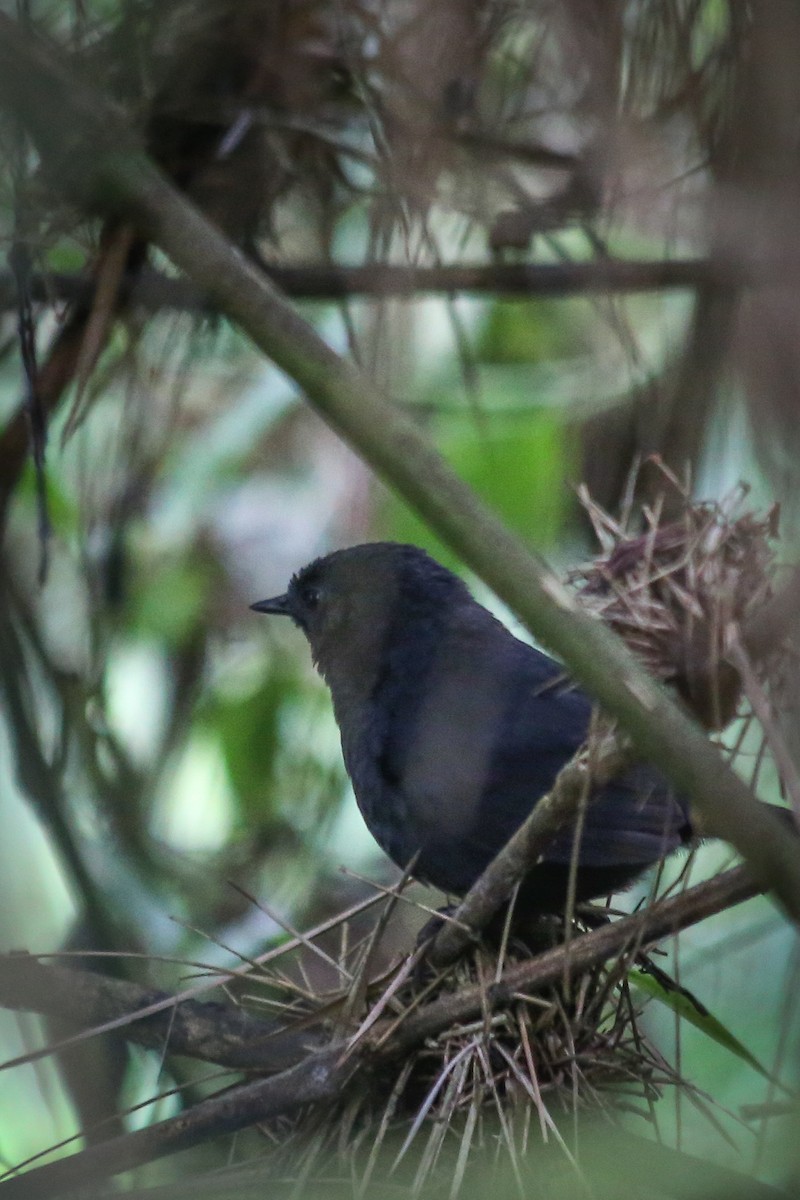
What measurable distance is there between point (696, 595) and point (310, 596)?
2101 mm

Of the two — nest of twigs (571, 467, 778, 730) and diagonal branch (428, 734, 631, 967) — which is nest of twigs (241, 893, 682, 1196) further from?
nest of twigs (571, 467, 778, 730)

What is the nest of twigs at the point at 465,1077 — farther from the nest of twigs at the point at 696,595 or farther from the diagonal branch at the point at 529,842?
the nest of twigs at the point at 696,595

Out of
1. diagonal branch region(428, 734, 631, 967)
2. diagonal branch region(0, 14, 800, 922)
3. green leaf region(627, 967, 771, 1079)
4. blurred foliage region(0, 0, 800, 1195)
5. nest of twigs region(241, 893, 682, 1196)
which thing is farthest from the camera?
blurred foliage region(0, 0, 800, 1195)

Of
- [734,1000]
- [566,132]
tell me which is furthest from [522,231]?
[734,1000]

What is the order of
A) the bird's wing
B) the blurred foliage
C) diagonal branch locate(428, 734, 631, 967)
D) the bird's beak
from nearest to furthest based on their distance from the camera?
diagonal branch locate(428, 734, 631, 967) → the bird's wing → the blurred foliage → the bird's beak

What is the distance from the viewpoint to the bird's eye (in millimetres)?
3852

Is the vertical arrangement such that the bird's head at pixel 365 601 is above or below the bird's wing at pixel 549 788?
above

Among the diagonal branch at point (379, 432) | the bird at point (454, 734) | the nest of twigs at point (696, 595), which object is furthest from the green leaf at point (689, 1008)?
the diagonal branch at point (379, 432)

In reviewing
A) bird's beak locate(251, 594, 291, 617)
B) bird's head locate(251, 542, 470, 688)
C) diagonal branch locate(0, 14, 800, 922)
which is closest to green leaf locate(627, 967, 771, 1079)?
diagonal branch locate(0, 14, 800, 922)

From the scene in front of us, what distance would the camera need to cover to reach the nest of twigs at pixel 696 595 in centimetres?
169

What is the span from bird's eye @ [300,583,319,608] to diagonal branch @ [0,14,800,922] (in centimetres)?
123

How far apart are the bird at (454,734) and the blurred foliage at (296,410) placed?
338 mm

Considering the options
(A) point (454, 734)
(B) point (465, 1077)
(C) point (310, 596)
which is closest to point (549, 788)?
(A) point (454, 734)

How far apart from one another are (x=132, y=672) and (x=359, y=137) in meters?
2.02
